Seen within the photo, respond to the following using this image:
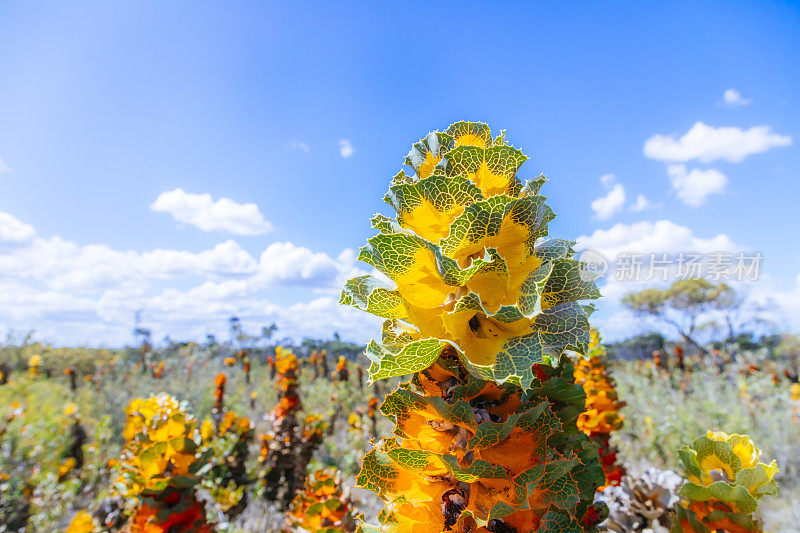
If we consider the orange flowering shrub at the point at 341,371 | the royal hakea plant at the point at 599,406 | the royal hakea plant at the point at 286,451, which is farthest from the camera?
the orange flowering shrub at the point at 341,371

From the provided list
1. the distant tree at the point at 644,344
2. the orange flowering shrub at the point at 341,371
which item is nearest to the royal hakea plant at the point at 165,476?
the orange flowering shrub at the point at 341,371

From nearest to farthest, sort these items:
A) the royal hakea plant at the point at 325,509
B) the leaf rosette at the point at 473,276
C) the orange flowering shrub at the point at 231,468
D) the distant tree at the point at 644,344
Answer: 1. the leaf rosette at the point at 473,276
2. the royal hakea plant at the point at 325,509
3. the orange flowering shrub at the point at 231,468
4. the distant tree at the point at 644,344

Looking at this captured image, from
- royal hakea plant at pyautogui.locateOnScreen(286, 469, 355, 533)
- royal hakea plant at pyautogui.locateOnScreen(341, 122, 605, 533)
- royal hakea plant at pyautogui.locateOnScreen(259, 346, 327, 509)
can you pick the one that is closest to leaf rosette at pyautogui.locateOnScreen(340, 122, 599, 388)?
royal hakea plant at pyautogui.locateOnScreen(341, 122, 605, 533)

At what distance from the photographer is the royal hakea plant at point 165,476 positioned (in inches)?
82.5

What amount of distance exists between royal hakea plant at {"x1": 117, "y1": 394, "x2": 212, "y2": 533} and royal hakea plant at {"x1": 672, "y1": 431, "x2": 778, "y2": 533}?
216cm

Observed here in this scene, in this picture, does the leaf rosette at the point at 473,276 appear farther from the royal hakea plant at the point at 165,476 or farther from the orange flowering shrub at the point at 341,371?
the orange flowering shrub at the point at 341,371

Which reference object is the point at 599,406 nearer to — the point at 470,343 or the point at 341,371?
the point at 470,343

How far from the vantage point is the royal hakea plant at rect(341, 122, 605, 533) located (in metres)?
0.81

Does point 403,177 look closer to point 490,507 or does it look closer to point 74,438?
point 490,507

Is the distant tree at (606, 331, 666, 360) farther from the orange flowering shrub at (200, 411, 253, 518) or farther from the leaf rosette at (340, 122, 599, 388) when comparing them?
the leaf rosette at (340, 122, 599, 388)

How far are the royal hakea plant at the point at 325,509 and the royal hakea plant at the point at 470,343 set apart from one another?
173cm

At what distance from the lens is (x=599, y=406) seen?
2.29 m

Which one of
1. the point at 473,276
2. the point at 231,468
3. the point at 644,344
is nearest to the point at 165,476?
the point at 473,276

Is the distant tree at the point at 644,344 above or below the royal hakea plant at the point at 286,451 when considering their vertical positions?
above
